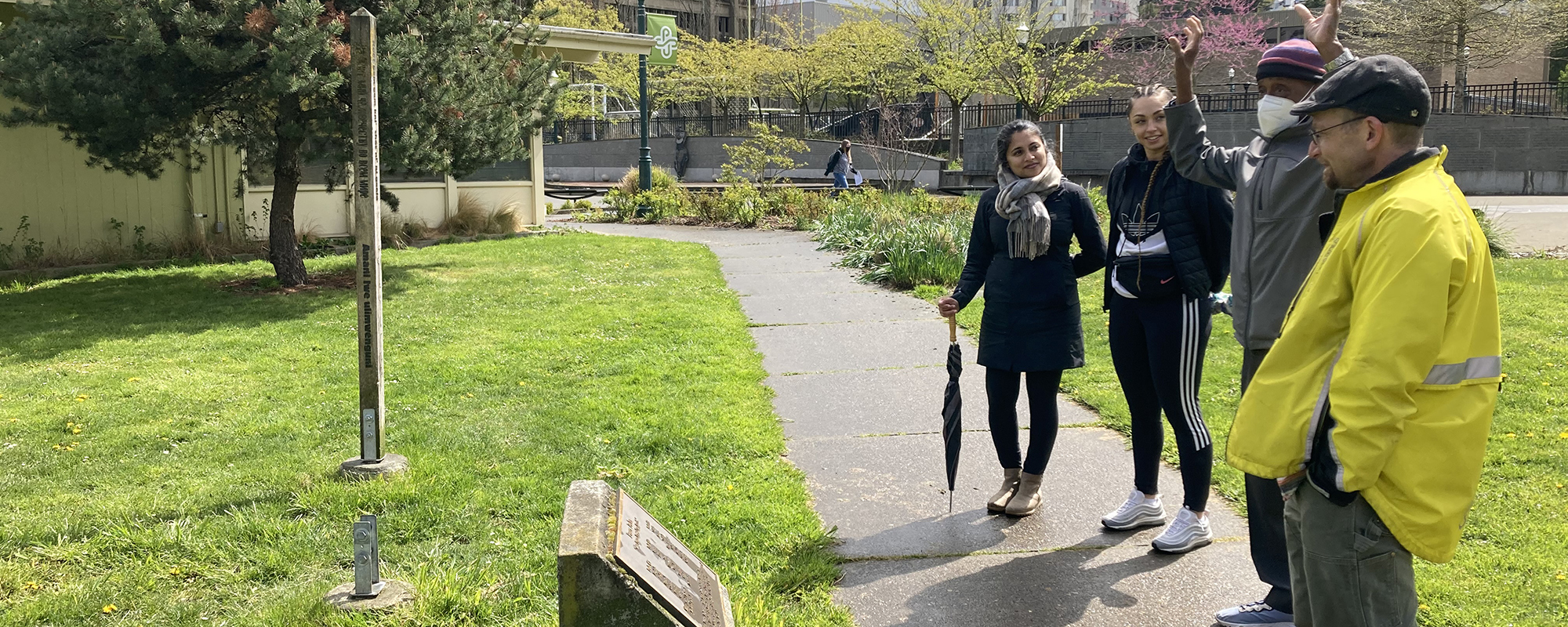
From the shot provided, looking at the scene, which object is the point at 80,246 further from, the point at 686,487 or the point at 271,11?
the point at 686,487

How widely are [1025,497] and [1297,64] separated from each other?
221cm

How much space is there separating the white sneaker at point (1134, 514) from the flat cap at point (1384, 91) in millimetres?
2520

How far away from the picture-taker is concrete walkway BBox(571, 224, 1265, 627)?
3.89m

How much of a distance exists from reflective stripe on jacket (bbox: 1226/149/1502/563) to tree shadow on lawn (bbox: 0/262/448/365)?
8987mm

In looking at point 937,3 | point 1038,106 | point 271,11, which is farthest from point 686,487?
point 937,3

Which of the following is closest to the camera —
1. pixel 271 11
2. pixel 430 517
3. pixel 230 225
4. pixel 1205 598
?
pixel 1205 598

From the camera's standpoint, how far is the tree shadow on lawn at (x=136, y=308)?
9.01 m

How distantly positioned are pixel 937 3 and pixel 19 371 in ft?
94.3

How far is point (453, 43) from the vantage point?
12.0 metres

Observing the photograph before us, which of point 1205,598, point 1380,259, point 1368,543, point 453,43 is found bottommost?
point 1205,598

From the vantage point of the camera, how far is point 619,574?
2666mm

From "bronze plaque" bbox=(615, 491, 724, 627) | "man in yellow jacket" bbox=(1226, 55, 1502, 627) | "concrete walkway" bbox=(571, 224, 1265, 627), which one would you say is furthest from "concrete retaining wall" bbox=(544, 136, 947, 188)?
"man in yellow jacket" bbox=(1226, 55, 1502, 627)

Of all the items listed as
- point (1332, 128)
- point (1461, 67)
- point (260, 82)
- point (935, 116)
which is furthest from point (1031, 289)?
point (935, 116)

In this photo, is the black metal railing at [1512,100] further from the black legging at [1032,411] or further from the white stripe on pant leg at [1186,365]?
the white stripe on pant leg at [1186,365]
